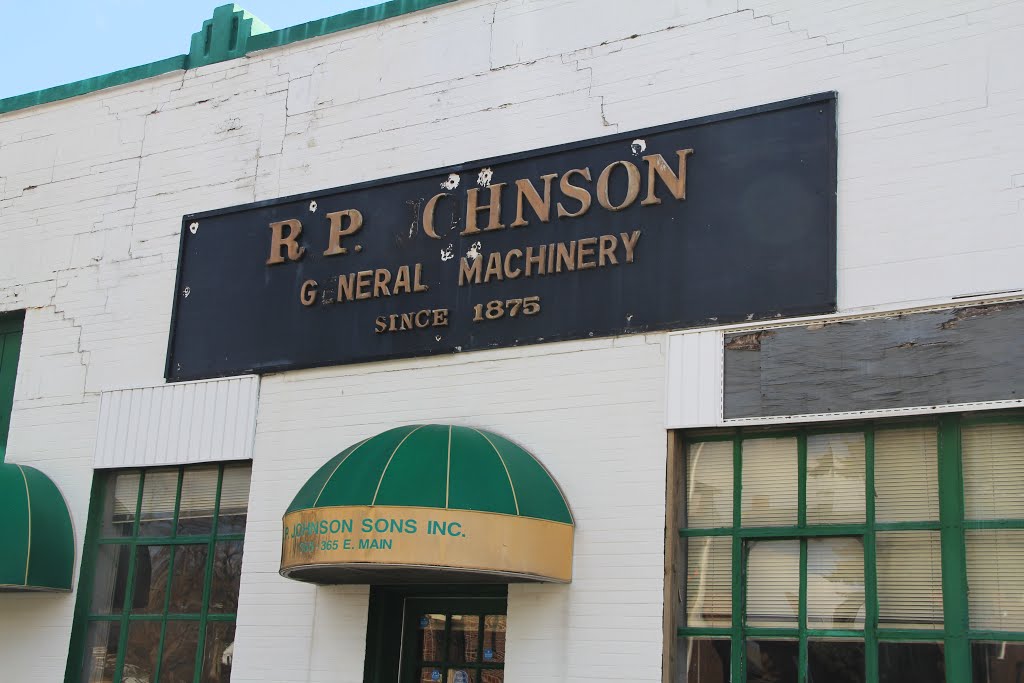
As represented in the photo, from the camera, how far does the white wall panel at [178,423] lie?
1223cm

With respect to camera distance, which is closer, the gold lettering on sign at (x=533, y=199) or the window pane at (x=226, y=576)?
the gold lettering on sign at (x=533, y=199)

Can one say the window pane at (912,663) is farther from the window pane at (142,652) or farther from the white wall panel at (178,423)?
the window pane at (142,652)

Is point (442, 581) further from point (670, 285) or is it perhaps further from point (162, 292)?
point (162, 292)

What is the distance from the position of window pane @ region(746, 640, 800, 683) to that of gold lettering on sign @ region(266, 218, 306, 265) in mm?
5665

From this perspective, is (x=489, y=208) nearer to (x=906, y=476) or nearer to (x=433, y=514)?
(x=433, y=514)

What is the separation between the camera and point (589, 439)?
1034cm

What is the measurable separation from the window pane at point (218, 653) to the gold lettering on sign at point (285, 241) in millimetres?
3413

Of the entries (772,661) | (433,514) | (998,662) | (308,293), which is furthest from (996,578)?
(308,293)

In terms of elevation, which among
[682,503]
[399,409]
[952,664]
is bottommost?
[952,664]

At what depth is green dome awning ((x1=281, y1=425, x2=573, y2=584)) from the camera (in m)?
9.45

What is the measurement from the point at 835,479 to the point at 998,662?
1.65 metres

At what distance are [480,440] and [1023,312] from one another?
406 centimetres

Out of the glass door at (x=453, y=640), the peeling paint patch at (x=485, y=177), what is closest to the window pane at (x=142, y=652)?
the glass door at (x=453, y=640)

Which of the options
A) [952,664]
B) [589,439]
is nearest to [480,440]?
[589,439]
